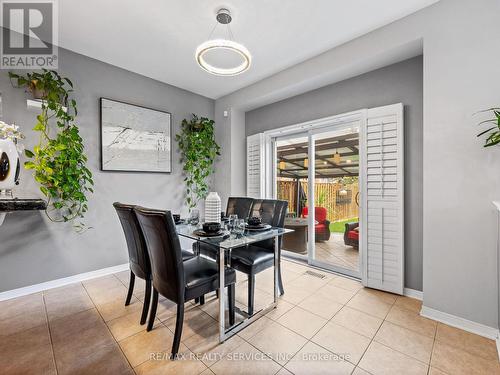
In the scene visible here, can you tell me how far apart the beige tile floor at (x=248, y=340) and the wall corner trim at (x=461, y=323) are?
57 mm

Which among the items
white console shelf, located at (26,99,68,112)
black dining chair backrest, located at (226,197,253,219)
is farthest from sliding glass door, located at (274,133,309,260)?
white console shelf, located at (26,99,68,112)

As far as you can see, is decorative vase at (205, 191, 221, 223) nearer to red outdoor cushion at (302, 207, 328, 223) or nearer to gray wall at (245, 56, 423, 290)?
red outdoor cushion at (302, 207, 328, 223)

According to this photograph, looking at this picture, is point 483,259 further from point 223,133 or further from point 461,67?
point 223,133

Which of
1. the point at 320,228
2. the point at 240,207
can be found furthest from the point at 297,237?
the point at 240,207

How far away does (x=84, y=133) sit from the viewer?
2939 mm

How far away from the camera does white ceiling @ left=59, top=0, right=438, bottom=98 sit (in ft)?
7.01

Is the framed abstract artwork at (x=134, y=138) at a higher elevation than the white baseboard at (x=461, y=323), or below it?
higher

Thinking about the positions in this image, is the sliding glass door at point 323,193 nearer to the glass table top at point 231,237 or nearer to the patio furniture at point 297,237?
the patio furniture at point 297,237

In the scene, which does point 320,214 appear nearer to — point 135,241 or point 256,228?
point 256,228

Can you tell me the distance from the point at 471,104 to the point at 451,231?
108cm

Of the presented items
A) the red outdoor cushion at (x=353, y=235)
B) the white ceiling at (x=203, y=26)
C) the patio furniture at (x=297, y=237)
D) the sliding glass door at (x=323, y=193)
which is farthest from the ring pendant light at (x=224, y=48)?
the red outdoor cushion at (x=353, y=235)

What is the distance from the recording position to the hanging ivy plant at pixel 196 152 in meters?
3.91

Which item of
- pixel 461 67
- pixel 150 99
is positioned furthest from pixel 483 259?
pixel 150 99

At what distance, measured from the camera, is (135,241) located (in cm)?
203
